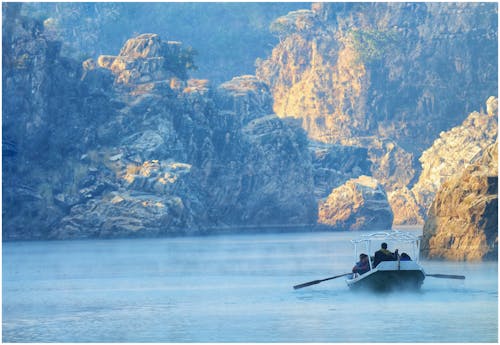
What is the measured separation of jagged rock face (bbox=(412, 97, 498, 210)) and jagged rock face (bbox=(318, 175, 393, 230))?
19.6 metres

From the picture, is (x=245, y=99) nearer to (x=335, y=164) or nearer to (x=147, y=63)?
(x=147, y=63)

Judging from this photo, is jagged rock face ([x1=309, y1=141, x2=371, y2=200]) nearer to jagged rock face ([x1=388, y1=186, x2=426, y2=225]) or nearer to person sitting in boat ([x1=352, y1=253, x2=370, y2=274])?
jagged rock face ([x1=388, y1=186, x2=426, y2=225])

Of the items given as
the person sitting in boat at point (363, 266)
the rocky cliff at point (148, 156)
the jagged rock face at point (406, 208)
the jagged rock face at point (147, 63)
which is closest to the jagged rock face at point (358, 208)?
the rocky cliff at point (148, 156)

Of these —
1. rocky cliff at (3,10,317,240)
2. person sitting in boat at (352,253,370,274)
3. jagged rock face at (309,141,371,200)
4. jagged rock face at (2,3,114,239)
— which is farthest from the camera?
jagged rock face at (309,141,371,200)

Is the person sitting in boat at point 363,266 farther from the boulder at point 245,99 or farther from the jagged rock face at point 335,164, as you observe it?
the jagged rock face at point 335,164

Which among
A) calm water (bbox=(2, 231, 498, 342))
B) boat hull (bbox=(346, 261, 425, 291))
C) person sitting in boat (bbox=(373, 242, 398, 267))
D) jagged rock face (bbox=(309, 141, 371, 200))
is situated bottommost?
calm water (bbox=(2, 231, 498, 342))

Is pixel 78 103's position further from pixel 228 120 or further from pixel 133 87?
pixel 228 120

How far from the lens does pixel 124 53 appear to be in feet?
523

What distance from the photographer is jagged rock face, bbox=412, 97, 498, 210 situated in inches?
6988

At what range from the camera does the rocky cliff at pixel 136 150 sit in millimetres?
135625

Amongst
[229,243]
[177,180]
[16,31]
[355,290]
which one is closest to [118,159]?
[177,180]

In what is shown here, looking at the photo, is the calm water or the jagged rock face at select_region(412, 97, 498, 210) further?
the jagged rock face at select_region(412, 97, 498, 210)

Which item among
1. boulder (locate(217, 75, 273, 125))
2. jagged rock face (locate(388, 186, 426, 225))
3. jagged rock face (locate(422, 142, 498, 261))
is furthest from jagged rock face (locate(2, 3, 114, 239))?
jagged rock face (locate(422, 142, 498, 261))

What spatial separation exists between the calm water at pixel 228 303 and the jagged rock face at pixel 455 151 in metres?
82.9
